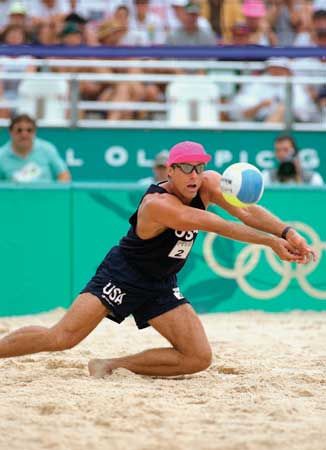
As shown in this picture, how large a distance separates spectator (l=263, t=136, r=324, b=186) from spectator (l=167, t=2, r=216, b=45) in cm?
219

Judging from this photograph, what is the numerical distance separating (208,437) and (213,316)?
5.11 m

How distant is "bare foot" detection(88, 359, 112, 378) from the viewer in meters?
7.01

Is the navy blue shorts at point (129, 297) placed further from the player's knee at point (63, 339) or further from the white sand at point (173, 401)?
the white sand at point (173, 401)

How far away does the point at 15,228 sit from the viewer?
34.1ft

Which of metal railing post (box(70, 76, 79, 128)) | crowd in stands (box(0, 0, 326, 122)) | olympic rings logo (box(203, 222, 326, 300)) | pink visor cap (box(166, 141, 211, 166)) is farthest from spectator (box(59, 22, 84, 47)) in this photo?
pink visor cap (box(166, 141, 211, 166))

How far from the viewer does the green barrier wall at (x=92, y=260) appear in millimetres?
10352

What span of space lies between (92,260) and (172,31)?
4045 millimetres

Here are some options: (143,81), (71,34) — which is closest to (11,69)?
(71,34)

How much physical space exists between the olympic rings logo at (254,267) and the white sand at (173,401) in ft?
4.32

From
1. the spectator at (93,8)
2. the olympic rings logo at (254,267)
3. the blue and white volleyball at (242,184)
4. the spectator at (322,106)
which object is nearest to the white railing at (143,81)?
the spectator at (322,106)

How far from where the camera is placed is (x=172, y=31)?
13.3m

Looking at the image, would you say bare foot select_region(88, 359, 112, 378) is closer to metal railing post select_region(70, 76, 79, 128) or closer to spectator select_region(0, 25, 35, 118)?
metal railing post select_region(70, 76, 79, 128)

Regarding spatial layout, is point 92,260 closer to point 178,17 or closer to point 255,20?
point 178,17

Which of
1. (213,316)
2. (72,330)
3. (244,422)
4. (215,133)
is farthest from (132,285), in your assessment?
(215,133)
